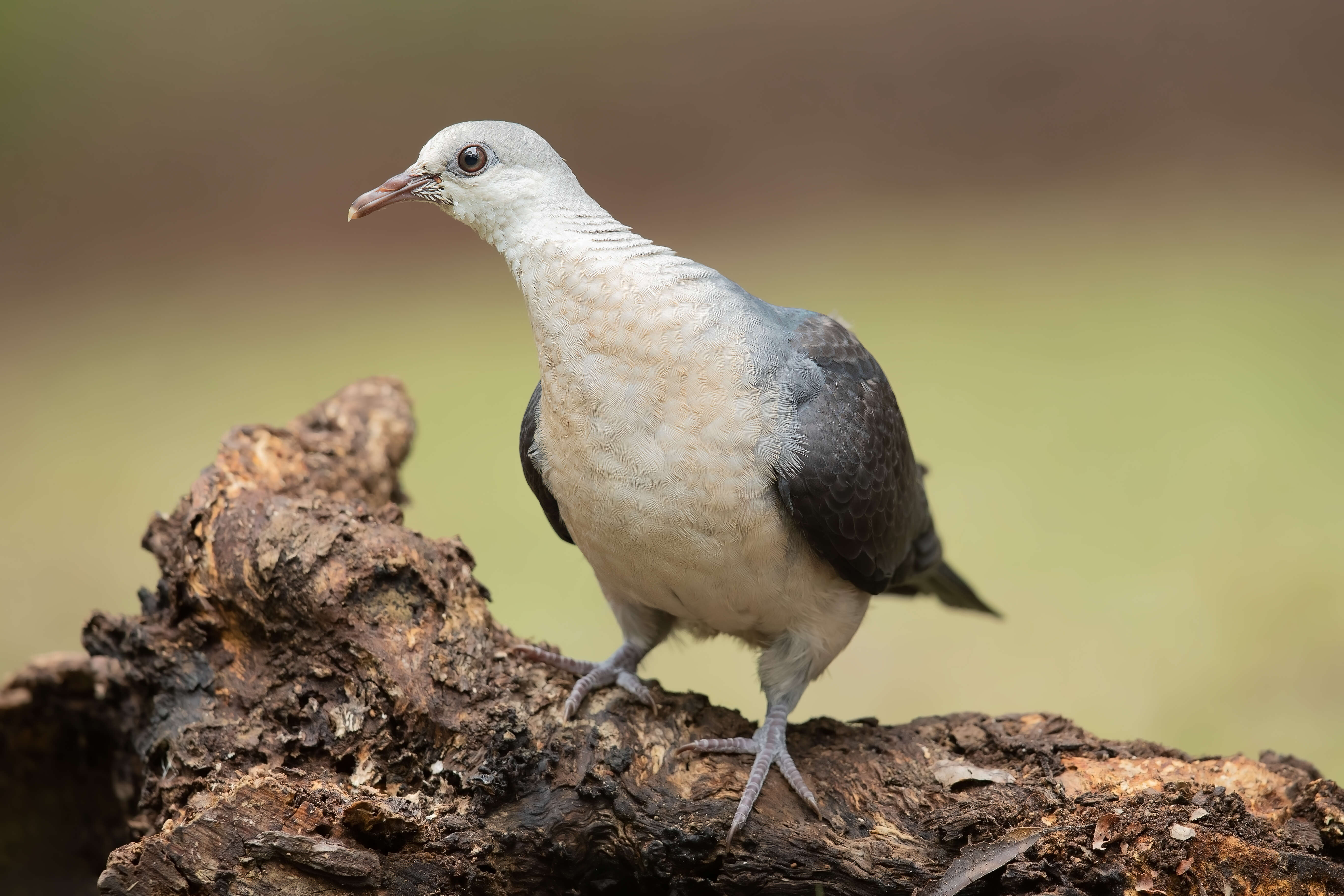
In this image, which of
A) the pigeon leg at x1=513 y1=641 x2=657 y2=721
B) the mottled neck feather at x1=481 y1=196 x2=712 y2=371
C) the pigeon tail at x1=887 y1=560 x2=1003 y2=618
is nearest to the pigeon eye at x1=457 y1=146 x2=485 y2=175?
the mottled neck feather at x1=481 y1=196 x2=712 y2=371

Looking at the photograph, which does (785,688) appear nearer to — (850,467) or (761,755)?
(761,755)

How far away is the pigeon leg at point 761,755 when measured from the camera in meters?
2.74

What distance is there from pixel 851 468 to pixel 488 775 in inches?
52.1

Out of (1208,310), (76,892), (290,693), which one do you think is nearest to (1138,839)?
(290,693)

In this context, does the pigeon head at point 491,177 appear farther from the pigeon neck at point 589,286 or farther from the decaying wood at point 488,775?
the decaying wood at point 488,775

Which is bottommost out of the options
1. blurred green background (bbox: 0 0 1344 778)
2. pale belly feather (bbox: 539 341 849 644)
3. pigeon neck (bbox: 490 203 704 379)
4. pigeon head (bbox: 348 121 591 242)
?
pale belly feather (bbox: 539 341 849 644)

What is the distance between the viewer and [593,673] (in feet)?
10.2

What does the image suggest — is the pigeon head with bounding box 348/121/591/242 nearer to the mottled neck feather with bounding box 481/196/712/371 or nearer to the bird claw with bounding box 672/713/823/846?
the mottled neck feather with bounding box 481/196/712/371

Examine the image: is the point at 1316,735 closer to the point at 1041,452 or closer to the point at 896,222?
the point at 1041,452

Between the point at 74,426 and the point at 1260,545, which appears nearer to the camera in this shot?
the point at 1260,545

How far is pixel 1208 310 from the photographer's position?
24.8 feet

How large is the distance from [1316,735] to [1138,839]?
9.58 ft

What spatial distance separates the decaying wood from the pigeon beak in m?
0.97

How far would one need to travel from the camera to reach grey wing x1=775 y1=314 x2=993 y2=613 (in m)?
2.82
